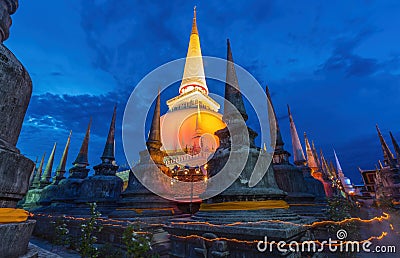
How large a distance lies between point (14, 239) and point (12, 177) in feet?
2.37

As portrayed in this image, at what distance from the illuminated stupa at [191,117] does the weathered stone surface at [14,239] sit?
2417cm

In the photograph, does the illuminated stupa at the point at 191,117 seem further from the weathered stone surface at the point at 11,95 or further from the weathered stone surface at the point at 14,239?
the weathered stone surface at the point at 14,239

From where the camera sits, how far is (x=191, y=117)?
37.3 metres

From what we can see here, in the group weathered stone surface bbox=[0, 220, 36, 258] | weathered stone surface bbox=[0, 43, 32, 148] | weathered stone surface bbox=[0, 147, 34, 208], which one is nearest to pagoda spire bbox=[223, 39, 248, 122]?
weathered stone surface bbox=[0, 43, 32, 148]

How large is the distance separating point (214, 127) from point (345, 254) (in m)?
31.0

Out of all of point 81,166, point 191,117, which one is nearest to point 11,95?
point 81,166

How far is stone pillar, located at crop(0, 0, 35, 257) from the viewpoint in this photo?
2243mm

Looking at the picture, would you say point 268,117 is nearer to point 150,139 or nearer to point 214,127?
point 150,139

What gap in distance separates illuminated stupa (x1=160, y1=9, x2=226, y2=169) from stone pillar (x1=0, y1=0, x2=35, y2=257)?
23.9 metres

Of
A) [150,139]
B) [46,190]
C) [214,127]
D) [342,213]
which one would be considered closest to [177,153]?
[214,127]

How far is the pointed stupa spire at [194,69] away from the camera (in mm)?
41438

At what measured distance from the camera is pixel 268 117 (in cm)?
1176

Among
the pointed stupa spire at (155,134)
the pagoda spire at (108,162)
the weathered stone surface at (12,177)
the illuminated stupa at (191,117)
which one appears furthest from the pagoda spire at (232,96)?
the illuminated stupa at (191,117)

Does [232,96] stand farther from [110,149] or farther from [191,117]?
[191,117]
